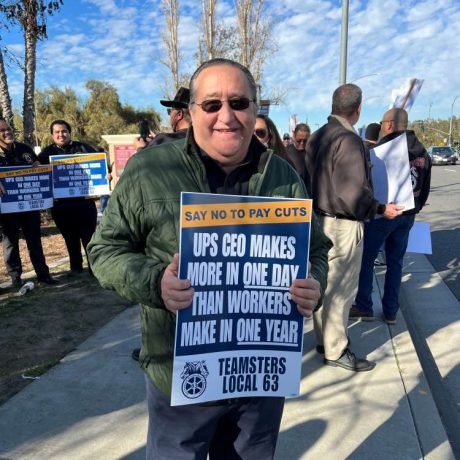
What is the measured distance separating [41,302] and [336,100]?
3735 millimetres

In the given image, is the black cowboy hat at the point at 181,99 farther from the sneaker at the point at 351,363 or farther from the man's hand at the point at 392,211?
the sneaker at the point at 351,363

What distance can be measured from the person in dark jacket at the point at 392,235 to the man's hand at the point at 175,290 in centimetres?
319

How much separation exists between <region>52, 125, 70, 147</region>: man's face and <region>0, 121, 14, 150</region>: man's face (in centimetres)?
59

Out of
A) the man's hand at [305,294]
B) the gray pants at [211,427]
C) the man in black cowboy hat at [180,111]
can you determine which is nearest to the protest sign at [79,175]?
the man in black cowboy hat at [180,111]

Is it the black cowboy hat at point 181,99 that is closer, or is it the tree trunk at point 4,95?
the black cowboy hat at point 181,99

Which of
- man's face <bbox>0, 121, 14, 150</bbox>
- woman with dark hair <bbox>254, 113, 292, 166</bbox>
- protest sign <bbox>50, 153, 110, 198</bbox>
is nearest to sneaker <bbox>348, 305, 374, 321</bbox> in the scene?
woman with dark hair <bbox>254, 113, 292, 166</bbox>

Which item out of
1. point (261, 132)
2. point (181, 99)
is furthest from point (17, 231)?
point (261, 132)

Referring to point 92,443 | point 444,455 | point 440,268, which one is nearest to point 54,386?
point 92,443

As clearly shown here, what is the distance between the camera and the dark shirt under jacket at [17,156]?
539 centimetres

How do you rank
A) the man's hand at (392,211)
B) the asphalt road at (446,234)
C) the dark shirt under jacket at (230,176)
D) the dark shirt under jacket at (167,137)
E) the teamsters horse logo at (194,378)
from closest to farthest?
1. the teamsters horse logo at (194,378)
2. the dark shirt under jacket at (230,176)
3. the dark shirt under jacket at (167,137)
4. the man's hand at (392,211)
5. the asphalt road at (446,234)

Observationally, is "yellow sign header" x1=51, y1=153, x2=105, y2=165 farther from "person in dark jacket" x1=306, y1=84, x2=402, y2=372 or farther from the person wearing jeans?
the person wearing jeans

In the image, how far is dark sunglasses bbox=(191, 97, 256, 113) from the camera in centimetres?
143

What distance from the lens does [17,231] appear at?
5.48m

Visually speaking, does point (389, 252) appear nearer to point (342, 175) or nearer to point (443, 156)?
point (342, 175)
